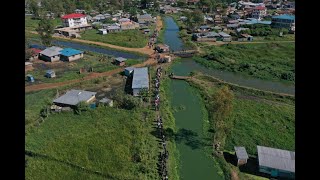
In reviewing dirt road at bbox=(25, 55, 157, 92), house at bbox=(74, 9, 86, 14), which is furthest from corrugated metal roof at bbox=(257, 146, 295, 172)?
house at bbox=(74, 9, 86, 14)

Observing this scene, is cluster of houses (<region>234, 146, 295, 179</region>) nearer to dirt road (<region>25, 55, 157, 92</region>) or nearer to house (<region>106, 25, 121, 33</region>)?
dirt road (<region>25, 55, 157, 92</region>)

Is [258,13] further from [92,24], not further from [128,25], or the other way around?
[92,24]

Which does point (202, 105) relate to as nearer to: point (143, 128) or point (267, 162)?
point (143, 128)

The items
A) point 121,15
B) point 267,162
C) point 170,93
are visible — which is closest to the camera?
point 267,162

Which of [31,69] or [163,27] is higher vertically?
Answer: [163,27]

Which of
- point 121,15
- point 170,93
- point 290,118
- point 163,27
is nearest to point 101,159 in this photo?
point 170,93

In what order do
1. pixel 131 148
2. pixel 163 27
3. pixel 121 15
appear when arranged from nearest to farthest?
pixel 131 148, pixel 163 27, pixel 121 15

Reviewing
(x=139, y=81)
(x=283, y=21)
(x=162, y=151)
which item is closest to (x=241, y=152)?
(x=162, y=151)
